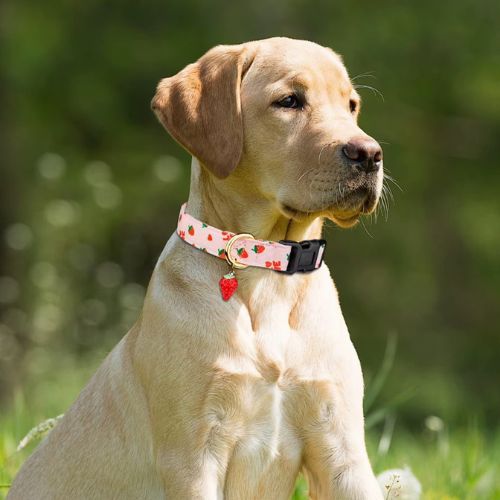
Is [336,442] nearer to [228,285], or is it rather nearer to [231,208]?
[228,285]

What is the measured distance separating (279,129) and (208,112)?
0.82 feet

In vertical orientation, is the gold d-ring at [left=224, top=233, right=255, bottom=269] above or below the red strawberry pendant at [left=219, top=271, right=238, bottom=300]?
above

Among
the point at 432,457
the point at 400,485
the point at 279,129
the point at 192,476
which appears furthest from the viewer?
the point at 432,457

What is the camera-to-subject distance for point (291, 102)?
3.80 meters

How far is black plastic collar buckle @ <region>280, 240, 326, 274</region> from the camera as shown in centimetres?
371

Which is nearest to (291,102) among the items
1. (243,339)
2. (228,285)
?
(228,285)

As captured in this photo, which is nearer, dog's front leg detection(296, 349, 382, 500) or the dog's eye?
dog's front leg detection(296, 349, 382, 500)

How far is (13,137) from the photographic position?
11367mm

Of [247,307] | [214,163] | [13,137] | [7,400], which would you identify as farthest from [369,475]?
[13,137]

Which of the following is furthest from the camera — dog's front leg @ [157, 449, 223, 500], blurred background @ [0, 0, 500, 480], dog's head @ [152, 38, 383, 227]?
blurred background @ [0, 0, 500, 480]

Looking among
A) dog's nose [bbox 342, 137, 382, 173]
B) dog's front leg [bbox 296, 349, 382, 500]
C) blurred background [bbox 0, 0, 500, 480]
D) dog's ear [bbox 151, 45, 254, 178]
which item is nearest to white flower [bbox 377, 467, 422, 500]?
dog's front leg [bbox 296, 349, 382, 500]

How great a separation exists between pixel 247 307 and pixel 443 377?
1024 cm

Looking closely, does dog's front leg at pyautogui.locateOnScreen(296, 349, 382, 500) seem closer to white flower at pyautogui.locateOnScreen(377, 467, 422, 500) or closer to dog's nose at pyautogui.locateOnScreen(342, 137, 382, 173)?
white flower at pyautogui.locateOnScreen(377, 467, 422, 500)

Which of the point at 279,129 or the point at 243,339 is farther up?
the point at 279,129
